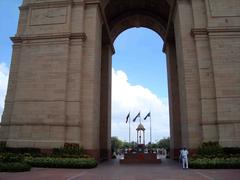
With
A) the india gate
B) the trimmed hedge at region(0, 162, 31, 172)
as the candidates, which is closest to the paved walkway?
the trimmed hedge at region(0, 162, 31, 172)

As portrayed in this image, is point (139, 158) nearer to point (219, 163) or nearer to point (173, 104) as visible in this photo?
point (173, 104)

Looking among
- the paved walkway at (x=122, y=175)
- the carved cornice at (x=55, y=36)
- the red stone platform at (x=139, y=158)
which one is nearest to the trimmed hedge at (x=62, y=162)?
the paved walkway at (x=122, y=175)

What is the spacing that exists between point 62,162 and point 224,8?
733 inches

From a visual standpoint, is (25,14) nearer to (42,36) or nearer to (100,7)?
(42,36)

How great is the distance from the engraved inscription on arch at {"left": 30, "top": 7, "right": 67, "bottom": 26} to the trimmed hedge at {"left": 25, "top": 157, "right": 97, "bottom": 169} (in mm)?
12375

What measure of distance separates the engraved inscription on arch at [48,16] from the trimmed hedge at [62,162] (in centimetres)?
1237

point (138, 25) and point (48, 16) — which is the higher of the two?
point (138, 25)

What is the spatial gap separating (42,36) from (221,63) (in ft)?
51.9

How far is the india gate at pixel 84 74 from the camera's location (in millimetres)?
18891

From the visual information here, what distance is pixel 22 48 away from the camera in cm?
2219

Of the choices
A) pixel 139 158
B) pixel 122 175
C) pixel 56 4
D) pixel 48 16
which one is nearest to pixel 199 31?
pixel 139 158

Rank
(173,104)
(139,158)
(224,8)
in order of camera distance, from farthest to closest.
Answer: (173,104), (139,158), (224,8)

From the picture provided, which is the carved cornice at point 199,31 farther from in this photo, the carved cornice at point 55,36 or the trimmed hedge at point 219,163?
the trimmed hedge at point 219,163

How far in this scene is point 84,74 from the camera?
2105 centimetres
